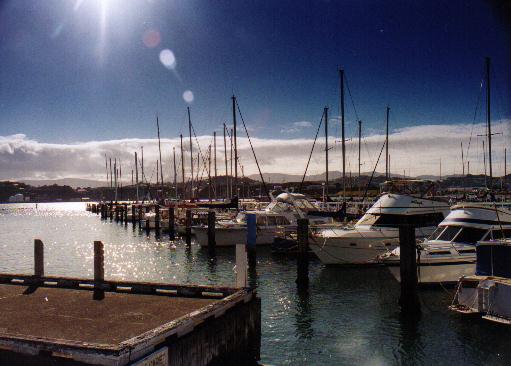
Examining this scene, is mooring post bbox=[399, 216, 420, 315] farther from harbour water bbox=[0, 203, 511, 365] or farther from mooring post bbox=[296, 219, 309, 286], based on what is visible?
mooring post bbox=[296, 219, 309, 286]

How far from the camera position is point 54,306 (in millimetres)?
10539

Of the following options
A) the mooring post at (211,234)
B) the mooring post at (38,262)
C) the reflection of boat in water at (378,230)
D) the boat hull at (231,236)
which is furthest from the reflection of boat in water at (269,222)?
the mooring post at (38,262)

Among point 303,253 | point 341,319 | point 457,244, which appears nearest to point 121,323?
point 341,319

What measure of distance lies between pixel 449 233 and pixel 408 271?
5936mm

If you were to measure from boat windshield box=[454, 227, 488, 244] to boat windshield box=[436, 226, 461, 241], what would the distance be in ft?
0.81

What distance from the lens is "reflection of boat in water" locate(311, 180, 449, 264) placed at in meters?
23.5

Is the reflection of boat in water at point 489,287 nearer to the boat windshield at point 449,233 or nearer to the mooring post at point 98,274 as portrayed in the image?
the boat windshield at point 449,233

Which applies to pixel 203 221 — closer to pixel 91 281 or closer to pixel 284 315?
pixel 284 315

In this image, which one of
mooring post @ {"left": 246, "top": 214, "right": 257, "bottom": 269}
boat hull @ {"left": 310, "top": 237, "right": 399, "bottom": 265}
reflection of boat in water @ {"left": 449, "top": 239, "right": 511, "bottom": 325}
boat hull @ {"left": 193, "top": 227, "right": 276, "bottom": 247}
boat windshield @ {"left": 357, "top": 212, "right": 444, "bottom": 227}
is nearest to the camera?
reflection of boat in water @ {"left": 449, "top": 239, "right": 511, "bottom": 325}

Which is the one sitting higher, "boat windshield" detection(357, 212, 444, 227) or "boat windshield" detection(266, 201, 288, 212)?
"boat windshield" detection(266, 201, 288, 212)

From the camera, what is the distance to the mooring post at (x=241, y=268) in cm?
1111

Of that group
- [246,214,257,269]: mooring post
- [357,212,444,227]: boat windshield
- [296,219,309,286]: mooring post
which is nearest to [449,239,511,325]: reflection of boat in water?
[296,219,309,286]: mooring post

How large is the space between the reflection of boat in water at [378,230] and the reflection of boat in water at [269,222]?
8334 millimetres

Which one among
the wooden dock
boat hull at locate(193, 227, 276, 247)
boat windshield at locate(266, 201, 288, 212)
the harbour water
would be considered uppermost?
boat windshield at locate(266, 201, 288, 212)
